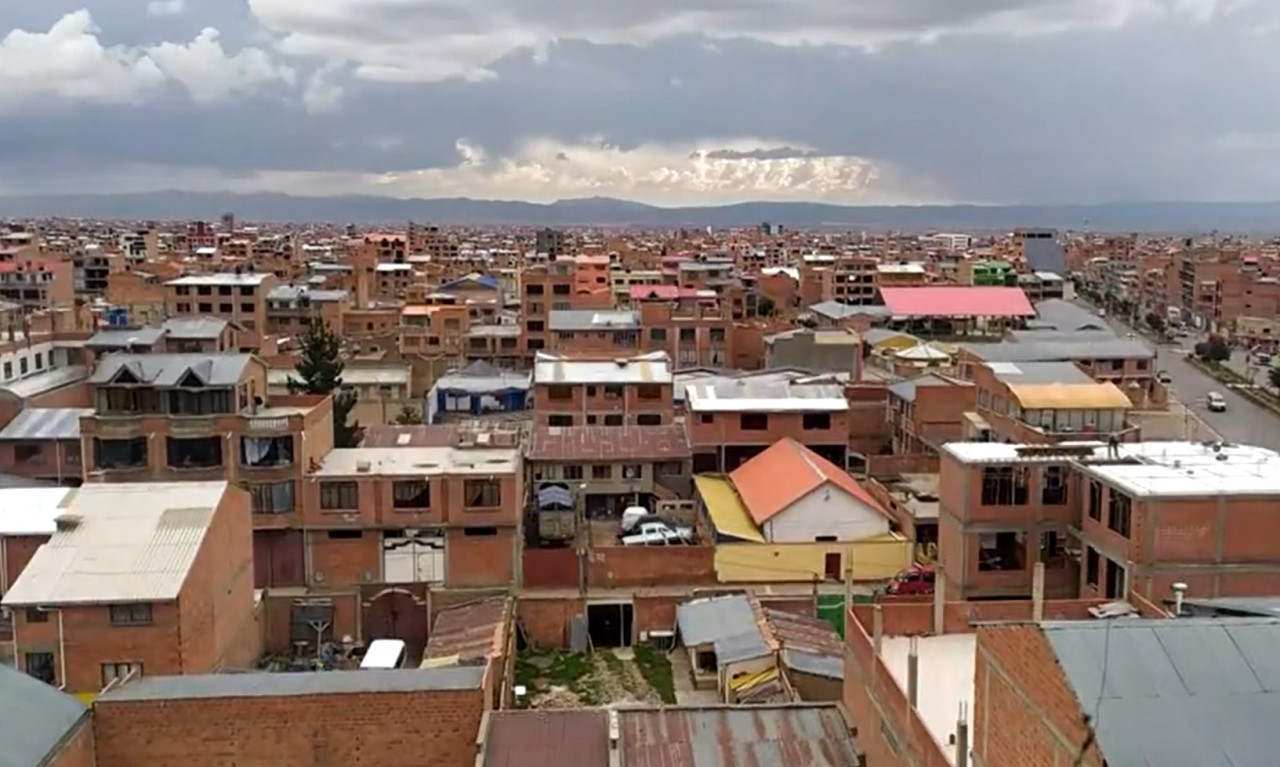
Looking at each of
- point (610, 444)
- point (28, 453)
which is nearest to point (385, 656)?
point (610, 444)

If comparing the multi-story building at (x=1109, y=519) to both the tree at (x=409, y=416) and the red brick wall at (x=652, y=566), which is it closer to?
the red brick wall at (x=652, y=566)

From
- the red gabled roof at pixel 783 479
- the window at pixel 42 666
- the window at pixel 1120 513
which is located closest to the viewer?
the window at pixel 42 666

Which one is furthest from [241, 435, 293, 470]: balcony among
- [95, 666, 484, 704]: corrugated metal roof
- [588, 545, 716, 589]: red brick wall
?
[95, 666, 484, 704]: corrugated metal roof

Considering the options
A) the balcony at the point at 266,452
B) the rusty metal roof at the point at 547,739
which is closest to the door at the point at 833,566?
the rusty metal roof at the point at 547,739

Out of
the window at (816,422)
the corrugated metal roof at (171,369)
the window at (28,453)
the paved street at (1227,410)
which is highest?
the corrugated metal roof at (171,369)

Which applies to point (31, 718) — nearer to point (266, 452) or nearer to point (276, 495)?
point (276, 495)

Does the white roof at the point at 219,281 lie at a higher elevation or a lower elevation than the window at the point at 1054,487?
higher

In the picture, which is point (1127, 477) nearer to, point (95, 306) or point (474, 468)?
point (474, 468)

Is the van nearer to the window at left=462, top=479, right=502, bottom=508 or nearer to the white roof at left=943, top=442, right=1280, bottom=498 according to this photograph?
the window at left=462, top=479, right=502, bottom=508
